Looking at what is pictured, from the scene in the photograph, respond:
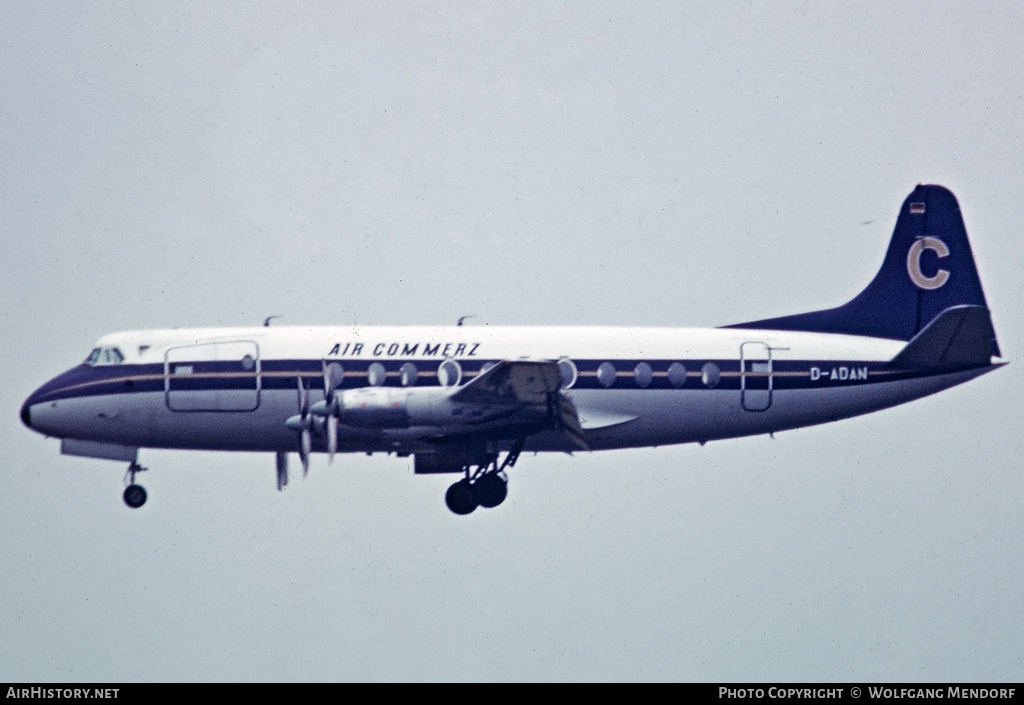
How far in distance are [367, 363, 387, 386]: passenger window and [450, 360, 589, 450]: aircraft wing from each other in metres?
2.30

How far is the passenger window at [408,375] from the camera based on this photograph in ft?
128

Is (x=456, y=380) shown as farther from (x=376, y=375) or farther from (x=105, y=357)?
(x=105, y=357)

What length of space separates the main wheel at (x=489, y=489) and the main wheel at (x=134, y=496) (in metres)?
7.70

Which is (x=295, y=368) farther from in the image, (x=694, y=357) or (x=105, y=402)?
(x=694, y=357)

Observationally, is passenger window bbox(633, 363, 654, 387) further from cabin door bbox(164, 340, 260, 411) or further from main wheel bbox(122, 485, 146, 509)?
main wheel bbox(122, 485, 146, 509)

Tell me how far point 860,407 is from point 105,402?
17.4 metres

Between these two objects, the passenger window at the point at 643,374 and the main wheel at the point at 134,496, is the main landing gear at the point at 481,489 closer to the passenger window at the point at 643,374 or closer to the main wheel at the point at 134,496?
the passenger window at the point at 643,374

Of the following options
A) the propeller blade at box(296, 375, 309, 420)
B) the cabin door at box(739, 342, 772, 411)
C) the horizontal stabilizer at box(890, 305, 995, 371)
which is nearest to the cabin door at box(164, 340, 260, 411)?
the propeller blade at box(296, 375, 309, 420)

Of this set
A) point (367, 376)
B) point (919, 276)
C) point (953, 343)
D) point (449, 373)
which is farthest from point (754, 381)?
point (367, 376)

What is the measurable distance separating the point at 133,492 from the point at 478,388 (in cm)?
877

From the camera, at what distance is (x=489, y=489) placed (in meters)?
40.0

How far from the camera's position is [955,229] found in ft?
141
